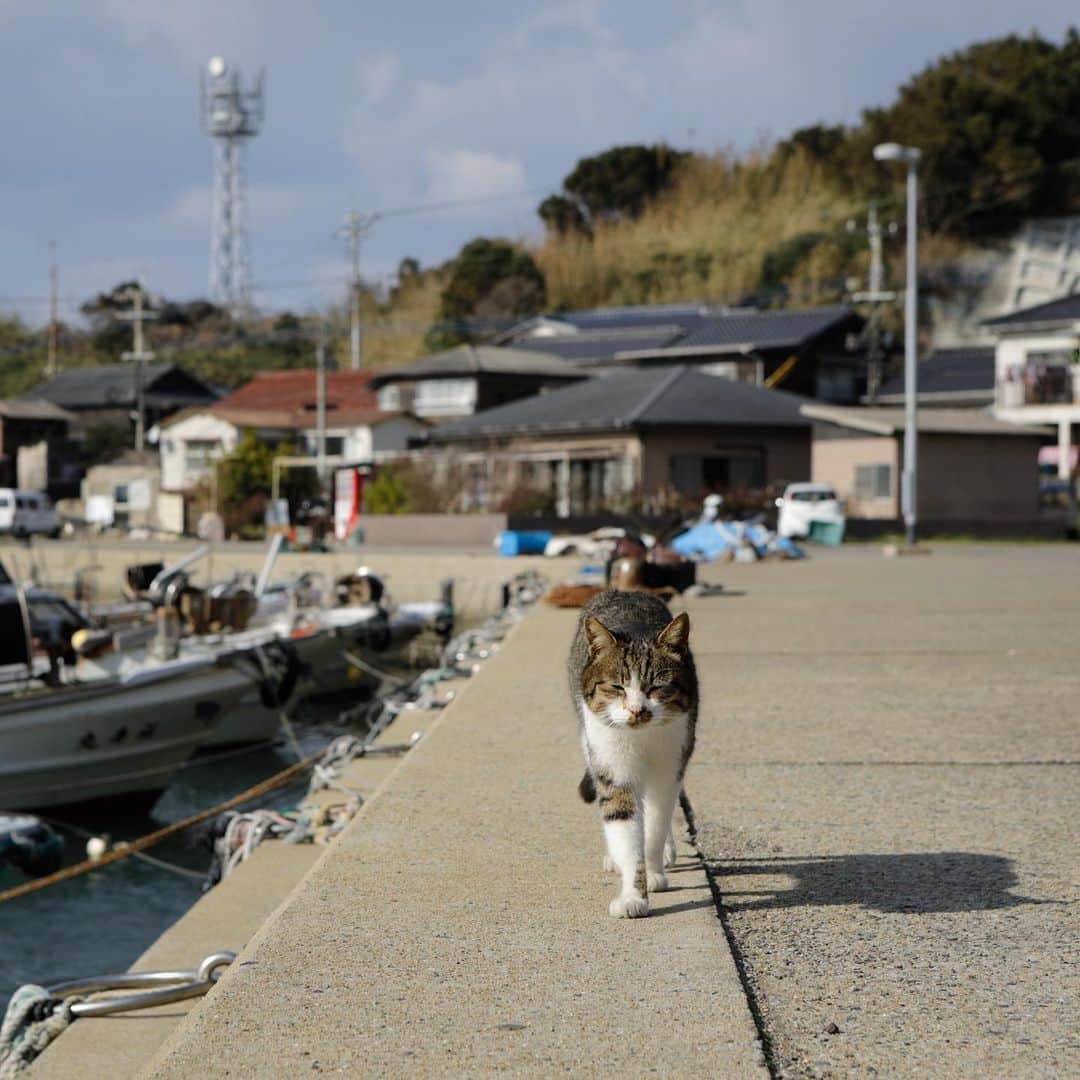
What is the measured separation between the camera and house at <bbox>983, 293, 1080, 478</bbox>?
159 ft

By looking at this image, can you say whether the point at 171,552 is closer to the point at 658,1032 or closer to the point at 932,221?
the point at 658,1032

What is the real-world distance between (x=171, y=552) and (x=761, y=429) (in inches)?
660

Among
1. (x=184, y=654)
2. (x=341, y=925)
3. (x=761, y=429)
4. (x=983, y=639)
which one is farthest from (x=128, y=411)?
(x=341, y=925)

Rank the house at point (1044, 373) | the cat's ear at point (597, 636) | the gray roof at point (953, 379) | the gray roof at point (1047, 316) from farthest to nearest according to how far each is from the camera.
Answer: the gray roof at point (953, 379)
the gray roof at point (1047, 316)
the house at point (1044, 373)
the cat's ear at point (597, 636)

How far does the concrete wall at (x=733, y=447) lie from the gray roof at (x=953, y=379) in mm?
11222

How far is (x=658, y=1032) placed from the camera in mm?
3363

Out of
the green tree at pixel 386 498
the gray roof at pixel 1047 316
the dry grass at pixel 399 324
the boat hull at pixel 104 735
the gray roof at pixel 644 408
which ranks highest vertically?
the dry grass at pixel 399 324

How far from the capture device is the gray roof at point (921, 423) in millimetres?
38938

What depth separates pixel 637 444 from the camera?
41.4 meters

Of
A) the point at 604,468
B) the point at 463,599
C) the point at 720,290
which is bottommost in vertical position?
the point at 463,599

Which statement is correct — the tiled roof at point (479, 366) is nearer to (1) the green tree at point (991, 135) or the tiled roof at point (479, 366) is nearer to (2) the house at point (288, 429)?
(2) the house at point (288, 429)

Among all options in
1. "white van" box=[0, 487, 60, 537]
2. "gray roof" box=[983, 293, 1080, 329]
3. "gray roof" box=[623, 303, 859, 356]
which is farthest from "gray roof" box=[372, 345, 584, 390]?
"gray roof" box=[983, 293, 1080, 329]

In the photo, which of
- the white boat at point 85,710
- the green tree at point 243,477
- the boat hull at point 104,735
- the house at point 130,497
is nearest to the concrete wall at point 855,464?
the green tree at point 243,477

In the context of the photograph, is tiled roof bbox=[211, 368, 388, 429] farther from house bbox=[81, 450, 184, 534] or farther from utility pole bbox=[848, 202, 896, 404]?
utility pole bbox=[848, 202, 896, 404]
